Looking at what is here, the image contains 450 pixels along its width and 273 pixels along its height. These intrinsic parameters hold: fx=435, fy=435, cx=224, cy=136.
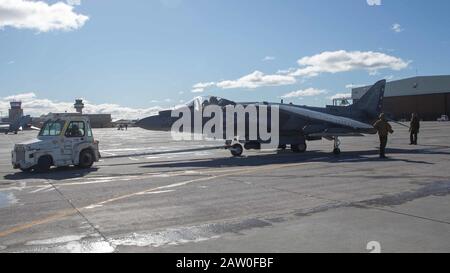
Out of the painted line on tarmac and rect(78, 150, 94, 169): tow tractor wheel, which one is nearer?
the painted line on tarmac

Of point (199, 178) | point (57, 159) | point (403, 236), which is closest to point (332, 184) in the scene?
point (199, 178)

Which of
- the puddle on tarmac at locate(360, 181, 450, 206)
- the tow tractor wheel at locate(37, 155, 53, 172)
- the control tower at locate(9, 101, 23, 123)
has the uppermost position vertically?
the control tower at locate(9, 101, 23, 123)

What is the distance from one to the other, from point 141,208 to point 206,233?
257 centimetres

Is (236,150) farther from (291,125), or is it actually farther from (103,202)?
(103,202)

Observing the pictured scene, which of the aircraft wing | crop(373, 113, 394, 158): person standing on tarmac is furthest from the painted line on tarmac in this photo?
the aircraft wing

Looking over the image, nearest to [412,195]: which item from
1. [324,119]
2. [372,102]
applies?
[324,119]

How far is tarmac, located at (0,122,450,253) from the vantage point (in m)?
6.50

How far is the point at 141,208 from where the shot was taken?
924 centimetres

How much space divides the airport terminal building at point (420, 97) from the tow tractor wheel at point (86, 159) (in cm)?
9468

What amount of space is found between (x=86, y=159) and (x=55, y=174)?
6.94 ft

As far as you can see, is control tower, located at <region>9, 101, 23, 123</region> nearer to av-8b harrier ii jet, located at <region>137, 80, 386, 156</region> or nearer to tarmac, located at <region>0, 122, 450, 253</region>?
av-8b harrier ii jet, located at <region>137, 80, 386, 156</region>

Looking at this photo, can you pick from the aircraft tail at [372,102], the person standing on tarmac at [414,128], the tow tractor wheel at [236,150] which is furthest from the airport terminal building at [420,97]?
the tow tractor wheel at [236,150]
